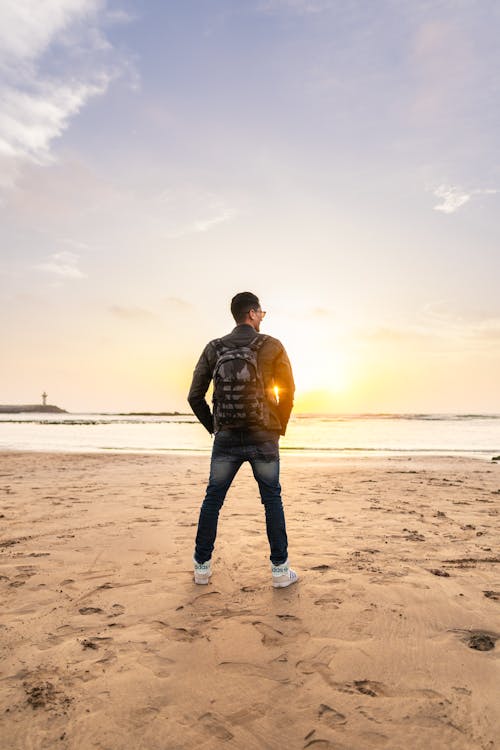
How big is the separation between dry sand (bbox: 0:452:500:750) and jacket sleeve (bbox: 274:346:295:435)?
5.44ft

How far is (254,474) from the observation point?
432cm

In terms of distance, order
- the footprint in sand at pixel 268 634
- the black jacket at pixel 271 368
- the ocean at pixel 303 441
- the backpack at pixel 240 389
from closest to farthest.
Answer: the footprint in sand at pixel 268 634 < the backpack at pixel 240 389 < the black jacket at pixel 271 368 < the ocean at pixel 303 441

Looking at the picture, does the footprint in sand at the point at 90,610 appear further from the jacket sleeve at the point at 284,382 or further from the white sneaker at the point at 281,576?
the jacket sleeve at the point at 284,382

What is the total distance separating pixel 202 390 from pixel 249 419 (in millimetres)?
691

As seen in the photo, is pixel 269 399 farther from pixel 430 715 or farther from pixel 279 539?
pixel 430 715

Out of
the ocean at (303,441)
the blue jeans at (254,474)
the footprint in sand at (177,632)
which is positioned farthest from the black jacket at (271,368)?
the ocean at (303,441)

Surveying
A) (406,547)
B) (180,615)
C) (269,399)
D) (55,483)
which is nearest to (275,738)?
(180,615)

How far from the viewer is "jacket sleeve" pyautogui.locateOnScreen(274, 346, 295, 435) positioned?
4.41 meters

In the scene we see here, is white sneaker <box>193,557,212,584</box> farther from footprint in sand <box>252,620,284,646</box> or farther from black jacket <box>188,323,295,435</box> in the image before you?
black jacket <box>188,323,295,435</box>

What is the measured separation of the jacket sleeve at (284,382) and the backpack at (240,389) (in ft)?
0.60

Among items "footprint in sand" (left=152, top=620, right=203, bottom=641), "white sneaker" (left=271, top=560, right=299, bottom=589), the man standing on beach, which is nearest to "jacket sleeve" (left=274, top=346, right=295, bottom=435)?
the man standing on beach

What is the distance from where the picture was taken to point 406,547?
5.59 m

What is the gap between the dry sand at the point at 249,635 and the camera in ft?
8.18

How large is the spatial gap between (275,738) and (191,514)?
5.15m
